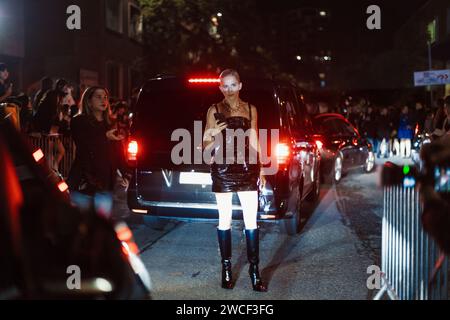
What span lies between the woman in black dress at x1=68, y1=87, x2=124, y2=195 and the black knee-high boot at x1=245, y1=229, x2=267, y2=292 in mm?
1427

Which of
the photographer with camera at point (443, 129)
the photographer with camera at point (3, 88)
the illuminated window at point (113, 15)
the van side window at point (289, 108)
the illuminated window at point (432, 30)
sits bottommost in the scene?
the photographer with camera at point (443, 129)

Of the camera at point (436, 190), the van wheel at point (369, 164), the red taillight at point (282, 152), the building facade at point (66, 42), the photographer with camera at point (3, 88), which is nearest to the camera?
the camera at point (436, 190)

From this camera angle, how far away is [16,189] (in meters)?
2.29

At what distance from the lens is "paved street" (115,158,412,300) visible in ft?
18.6

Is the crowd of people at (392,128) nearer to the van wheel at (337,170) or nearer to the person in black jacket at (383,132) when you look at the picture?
the person in black jacket at (383,132)

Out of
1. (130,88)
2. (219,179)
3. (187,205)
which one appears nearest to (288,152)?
Result: (187,205)

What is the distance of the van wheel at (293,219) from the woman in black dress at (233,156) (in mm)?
1827

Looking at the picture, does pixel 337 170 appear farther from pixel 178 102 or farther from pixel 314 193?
pixel 178 102

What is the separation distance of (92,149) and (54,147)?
496cm

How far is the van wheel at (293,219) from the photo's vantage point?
24.6ft
